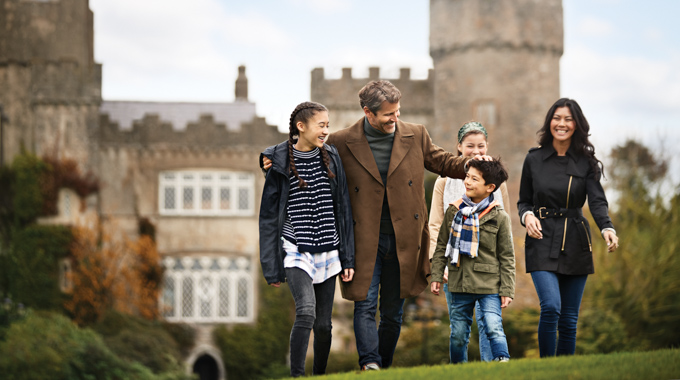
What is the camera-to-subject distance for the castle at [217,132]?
83.1 feet

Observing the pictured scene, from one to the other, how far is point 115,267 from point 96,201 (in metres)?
2.35

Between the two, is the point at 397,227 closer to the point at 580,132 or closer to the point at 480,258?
the point at 480,258

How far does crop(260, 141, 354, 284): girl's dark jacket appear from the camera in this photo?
211 inches

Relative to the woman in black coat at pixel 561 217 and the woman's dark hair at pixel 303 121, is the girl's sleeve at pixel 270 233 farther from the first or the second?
the woman in black coat at pixel 561 217

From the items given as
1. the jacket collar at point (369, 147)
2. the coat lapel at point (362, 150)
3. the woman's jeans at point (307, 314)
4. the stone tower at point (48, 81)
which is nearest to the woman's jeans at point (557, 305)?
the jacket collar at point (369, 147)

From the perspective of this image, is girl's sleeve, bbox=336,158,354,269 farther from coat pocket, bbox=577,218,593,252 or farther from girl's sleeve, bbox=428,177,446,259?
coat pocket, bbox=577,218,593,252

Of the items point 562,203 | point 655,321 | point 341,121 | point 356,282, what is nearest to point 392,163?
point 356,282

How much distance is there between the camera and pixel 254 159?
26312 mm

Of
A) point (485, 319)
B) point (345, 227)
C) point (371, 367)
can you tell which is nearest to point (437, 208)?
point (485, 319)

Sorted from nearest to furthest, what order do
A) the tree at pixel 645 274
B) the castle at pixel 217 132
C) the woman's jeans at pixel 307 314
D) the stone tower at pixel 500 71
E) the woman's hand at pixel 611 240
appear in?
the woman's jeans at pixel 307 314 → the woman's hand at pixel 611 240 → the tree at pixel 645 274 → the stone tower at pixel 500 71 → the castle at pixel 217 132

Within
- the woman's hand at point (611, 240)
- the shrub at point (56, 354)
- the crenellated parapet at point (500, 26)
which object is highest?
the crenellated parapet at point (500, 26)

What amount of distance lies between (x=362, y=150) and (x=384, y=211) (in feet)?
1.47

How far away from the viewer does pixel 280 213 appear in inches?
213

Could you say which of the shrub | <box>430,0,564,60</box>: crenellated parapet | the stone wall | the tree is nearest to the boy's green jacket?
the tree
